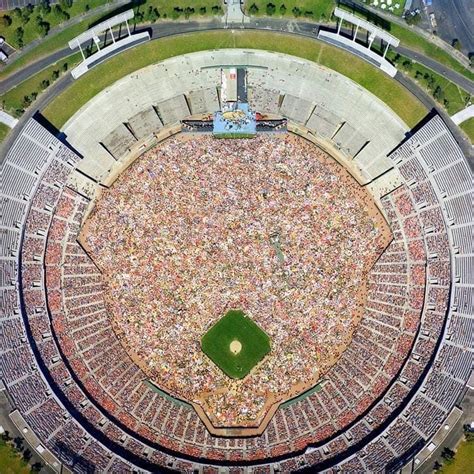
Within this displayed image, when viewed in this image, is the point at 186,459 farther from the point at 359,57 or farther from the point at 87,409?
the point at 359,57

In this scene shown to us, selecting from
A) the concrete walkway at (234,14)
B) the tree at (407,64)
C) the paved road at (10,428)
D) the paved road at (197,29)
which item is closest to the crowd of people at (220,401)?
the paved road at (10,428)

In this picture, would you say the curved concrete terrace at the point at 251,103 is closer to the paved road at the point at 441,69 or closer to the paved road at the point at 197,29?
the paved road at the point at 197,29

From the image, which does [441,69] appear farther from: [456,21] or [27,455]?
[27,455]

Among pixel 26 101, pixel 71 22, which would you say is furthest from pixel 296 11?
pixel 26 101

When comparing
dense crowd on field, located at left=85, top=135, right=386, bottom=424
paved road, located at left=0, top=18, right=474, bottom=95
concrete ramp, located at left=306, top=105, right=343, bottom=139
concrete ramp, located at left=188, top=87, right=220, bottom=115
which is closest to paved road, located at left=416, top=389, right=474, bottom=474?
dense crowd on field, located at left=85, top=135, right=386, bottom=424

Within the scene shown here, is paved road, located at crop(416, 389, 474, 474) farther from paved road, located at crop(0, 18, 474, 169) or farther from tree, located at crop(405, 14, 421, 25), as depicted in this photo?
tree, located at crop(405, 14, 421, 25)
